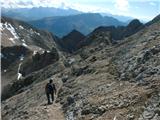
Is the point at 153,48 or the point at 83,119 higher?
the point at 153,48

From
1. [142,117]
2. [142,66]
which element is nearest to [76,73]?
[142,66]

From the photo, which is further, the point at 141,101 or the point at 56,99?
the point at 56,99

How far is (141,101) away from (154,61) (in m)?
13.8

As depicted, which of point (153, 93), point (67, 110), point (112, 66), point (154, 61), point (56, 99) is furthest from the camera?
point (112, 66)

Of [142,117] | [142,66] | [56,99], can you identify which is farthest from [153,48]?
[142,117]

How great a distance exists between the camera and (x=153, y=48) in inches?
2034

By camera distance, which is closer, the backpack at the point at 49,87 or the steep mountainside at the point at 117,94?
the steep mountainside at the point at 117,94

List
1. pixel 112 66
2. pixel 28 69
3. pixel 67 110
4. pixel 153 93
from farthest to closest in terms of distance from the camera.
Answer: pixel 28 69 < pixel 112 66 < pixel 67 110 < pixel 153 93

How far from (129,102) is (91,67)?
3030 cm

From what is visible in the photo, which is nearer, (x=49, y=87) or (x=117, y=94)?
(x=117, y=94)

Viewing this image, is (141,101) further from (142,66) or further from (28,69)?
(28,69)

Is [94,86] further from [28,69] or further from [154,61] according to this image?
[28,69]

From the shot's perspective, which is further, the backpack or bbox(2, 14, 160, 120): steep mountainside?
the backpack

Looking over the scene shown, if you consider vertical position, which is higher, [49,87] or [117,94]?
[49,87]
